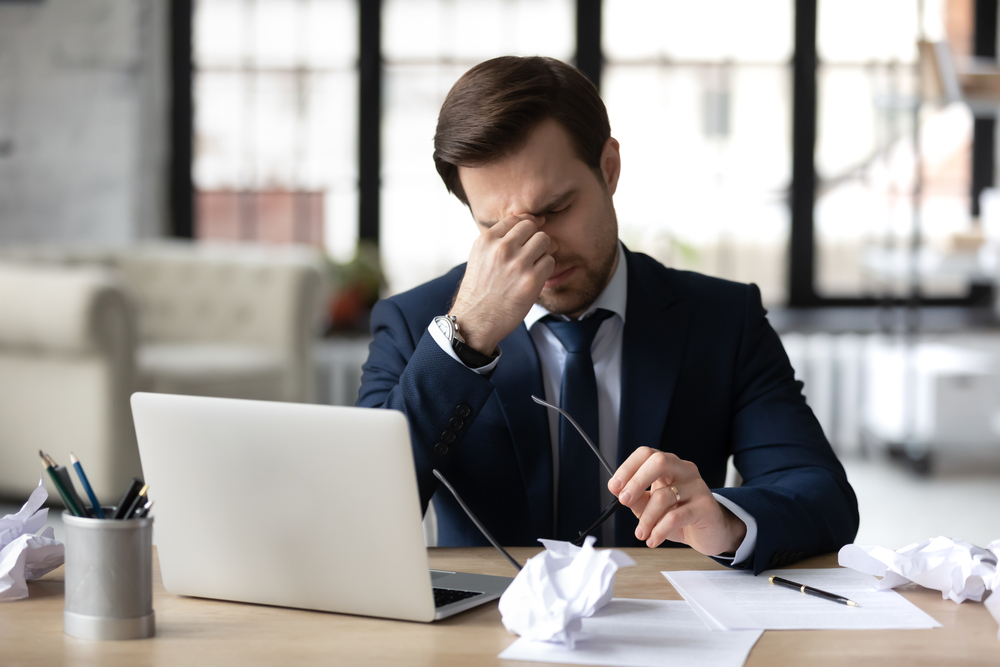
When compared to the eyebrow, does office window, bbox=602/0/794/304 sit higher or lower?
higher

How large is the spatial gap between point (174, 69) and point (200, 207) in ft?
2.17

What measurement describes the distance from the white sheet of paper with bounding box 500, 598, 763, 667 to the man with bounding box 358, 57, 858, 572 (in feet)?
1.28

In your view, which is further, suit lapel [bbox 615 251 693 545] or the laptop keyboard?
suit lapel [bbox 615 251 693 545]

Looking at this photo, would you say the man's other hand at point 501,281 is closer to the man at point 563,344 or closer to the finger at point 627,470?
the man at point 563,344

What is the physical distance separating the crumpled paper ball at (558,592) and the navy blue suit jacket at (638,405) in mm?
364

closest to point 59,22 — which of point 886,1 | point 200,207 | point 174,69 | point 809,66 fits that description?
→ point 174,69

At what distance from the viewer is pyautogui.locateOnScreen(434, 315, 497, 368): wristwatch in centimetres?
125

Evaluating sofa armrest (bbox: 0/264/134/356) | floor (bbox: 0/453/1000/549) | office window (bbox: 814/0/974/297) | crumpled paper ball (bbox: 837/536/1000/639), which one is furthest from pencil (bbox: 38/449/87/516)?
office window (bbox: 814/0/974/297)

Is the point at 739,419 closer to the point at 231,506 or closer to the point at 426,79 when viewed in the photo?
the point at 231,506

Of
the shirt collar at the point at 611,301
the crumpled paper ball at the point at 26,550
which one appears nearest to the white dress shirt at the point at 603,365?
the shirt collar at the point at 611,301

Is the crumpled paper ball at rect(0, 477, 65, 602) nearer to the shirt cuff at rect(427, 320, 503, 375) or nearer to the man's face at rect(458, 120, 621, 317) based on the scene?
the shirt cuff at rect(427, 320, 503, 375)

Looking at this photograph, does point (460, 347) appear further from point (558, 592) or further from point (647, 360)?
point (558, 592)

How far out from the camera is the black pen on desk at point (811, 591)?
3.17 feet

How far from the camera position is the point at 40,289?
3213 mm
